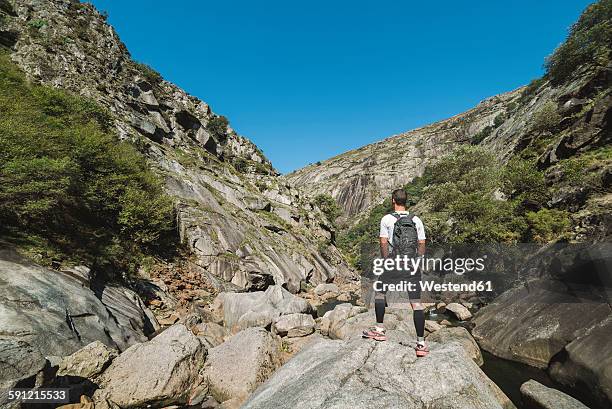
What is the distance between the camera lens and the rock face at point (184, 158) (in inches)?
1176

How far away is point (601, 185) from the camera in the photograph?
24953 mm

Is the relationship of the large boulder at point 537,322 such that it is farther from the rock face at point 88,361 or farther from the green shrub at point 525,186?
the green shrub at point 525,186

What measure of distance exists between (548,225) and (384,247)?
2689 centimetres

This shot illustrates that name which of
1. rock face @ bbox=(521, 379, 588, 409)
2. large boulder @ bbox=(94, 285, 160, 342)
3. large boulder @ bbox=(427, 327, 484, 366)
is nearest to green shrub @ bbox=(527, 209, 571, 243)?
large boulder @ bbox=(427, 327, 484, 366)

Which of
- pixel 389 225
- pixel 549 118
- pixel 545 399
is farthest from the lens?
pixel 549 118

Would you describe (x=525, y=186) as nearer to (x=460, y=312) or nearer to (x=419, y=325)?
(x=460, y=312)

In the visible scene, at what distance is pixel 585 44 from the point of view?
5791cm

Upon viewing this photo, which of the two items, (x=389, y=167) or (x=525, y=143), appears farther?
(x=389, y=167)

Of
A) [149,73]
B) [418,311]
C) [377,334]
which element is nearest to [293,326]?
[377,334]

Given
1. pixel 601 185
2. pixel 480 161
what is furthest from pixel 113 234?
pixel 480 161

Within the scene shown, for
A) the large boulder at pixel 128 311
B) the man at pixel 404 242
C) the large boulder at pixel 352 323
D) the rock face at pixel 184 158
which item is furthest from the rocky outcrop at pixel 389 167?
the man at pixel 404 242

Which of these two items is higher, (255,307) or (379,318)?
(379,318)

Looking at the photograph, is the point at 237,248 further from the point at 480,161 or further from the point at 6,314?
the point at 480,161

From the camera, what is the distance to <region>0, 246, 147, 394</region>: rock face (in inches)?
265
